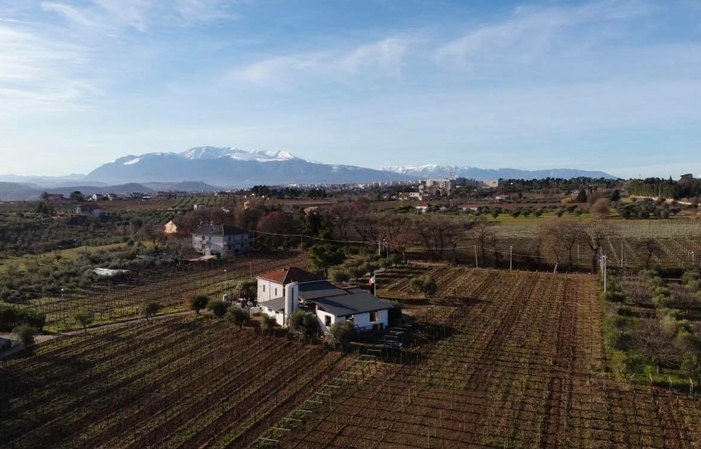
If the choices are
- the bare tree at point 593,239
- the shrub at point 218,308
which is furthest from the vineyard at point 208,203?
the shrub at point 218,308

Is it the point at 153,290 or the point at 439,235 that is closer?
the point at 153,290

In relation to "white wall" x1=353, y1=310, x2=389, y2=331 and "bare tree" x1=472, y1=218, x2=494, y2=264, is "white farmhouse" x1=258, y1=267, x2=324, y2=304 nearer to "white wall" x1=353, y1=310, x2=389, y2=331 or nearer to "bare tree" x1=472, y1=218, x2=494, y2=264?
"white wall" x1=353, y1=310, x2=389, y2=331

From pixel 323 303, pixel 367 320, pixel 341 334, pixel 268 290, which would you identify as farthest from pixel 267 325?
pixel 268 290

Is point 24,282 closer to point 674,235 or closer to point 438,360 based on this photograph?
point 438,360

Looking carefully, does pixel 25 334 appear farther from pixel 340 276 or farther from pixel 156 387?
pixel 340 276

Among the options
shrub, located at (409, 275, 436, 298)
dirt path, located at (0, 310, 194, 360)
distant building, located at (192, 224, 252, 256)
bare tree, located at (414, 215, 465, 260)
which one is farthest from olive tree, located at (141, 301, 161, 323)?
bare tree, located at (414, 215, 465, 260)

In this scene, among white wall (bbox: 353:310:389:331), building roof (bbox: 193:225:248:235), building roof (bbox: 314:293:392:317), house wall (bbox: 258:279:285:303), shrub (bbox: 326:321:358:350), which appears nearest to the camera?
shrub (bbox: 326:321:358:350)

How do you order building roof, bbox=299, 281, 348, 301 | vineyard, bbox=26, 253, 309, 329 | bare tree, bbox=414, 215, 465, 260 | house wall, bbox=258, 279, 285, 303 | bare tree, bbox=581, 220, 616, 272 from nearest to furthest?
building roof, bbox=299, 281, 348, 301 < house wall, bbox=258, 279, 285, 303 < vineyard, bbox=26, 253, 309, 329 < bare tree, bbox=581, 220, 616, 272 < bare tree, bbox=414, 215, 465, 260
